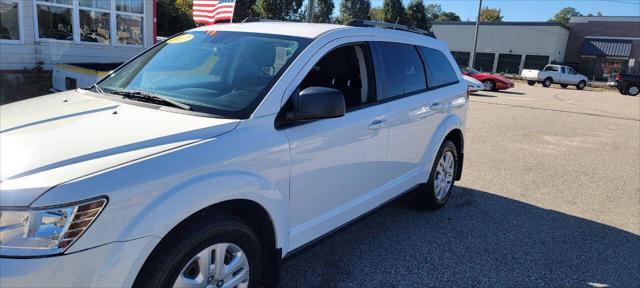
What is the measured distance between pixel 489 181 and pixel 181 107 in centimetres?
493

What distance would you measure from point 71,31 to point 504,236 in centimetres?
1153

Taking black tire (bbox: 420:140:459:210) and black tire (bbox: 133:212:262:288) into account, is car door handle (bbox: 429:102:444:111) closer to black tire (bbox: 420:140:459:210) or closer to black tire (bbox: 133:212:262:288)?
black tire (bbox: 420:140:459:210)

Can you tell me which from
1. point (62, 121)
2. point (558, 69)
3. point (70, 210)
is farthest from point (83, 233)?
point (558, 69)

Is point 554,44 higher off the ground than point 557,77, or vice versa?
point 554,44

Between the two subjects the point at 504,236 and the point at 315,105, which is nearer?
the point at 315,105

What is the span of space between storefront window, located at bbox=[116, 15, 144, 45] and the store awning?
2244 inches

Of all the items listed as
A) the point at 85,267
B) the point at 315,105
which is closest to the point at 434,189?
the point at 315,105

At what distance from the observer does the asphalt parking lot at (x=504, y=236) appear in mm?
3752

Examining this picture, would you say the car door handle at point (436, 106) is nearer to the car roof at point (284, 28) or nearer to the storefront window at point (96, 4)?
the car roof at point (284, 28)

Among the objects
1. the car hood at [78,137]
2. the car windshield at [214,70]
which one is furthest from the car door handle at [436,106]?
the car hood at [78,137]

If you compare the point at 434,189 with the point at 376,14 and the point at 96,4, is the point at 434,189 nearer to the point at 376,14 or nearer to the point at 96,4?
the point at 96,4

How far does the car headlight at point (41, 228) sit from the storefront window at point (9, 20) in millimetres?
11193

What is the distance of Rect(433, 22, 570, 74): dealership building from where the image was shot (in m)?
54.8

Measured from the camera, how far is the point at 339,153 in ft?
10.7
